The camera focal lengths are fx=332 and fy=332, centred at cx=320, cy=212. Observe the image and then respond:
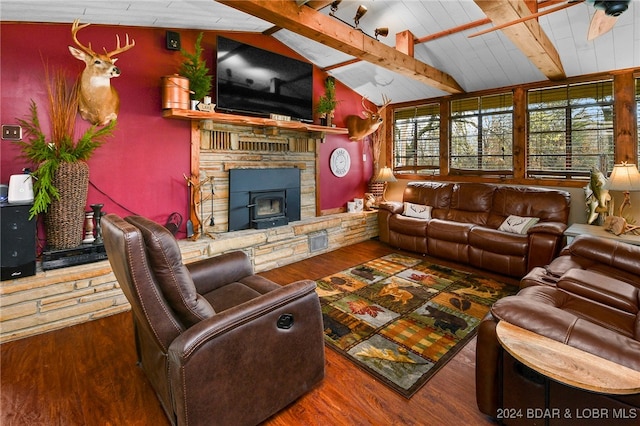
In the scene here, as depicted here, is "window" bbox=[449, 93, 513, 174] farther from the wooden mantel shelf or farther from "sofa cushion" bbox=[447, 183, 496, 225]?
the wooden mantel shelf

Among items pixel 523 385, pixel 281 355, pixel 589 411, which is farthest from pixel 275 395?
pixel 589 411

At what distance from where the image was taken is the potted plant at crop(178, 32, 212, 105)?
3.55 meters

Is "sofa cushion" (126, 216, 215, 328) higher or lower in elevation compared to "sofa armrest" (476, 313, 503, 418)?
higher

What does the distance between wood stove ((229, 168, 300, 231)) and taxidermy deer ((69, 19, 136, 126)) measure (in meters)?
1.44

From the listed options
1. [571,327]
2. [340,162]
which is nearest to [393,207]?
[340,162]

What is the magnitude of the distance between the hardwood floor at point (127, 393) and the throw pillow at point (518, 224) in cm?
222

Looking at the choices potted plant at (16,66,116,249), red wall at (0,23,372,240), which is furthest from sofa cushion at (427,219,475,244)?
potted plant at (16,66,116,249)

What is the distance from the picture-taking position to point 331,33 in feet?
9.95

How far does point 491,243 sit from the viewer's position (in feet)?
13.2

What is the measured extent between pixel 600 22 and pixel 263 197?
357 cm

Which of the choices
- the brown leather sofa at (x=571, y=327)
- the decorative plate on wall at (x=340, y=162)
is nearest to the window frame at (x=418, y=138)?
the decorative plate on wall at (x=340, y=162)

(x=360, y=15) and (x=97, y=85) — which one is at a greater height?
(x=360, y=15)

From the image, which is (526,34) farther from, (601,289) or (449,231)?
(449,231)

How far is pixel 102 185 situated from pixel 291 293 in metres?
2.60
